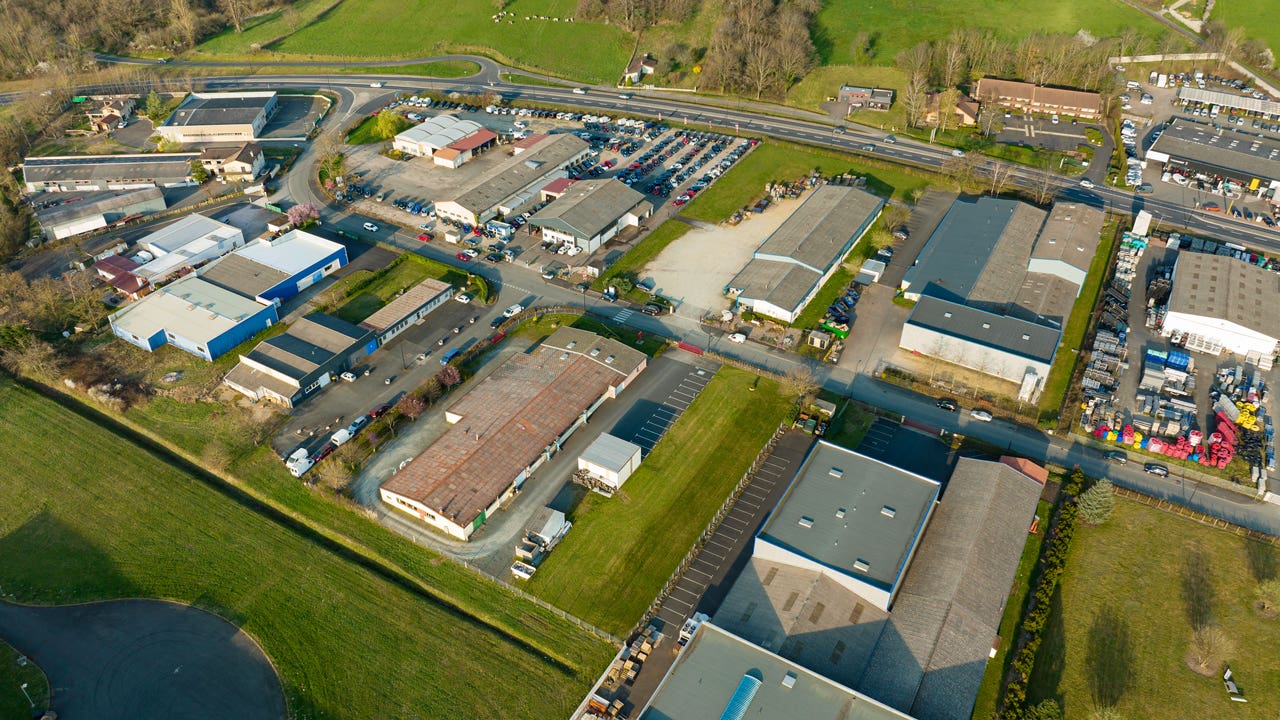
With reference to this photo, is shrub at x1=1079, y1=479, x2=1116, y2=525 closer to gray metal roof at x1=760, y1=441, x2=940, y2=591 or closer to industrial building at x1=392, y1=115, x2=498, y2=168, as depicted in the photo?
gray metal roof at x1=760, y1=441, x2=940, y2=591

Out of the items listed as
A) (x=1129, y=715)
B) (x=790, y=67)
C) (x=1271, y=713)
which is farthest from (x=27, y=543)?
(x=790, y=67)

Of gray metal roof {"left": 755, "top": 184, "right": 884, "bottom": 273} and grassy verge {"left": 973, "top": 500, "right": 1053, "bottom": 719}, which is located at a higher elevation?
gray metal roof {"left": 755, "top": 184, "right": 884, "bottom": 273}

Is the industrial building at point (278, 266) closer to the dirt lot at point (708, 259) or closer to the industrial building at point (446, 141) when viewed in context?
the industrial building at point (446, 141)

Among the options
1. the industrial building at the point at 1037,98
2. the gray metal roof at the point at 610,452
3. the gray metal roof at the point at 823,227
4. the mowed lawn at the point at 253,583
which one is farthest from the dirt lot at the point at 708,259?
the industrial building at the point at 1037,98

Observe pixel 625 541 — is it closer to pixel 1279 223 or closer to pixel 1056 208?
pixel 1056 208

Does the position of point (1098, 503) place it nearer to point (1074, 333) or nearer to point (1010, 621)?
point (1010, 621)

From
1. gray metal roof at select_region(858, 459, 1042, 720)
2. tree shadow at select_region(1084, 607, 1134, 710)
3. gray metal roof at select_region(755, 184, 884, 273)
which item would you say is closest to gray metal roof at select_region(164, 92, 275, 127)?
gray metal roof at select_region(755, 184, 884, 273)

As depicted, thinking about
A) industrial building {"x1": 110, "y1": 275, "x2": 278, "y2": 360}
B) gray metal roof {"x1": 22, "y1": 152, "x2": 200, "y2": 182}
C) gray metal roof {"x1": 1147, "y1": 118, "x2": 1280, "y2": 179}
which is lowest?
gray metal roof {"x1": 1147, "y1": 118, "x2": 1280, "y2": 179}
